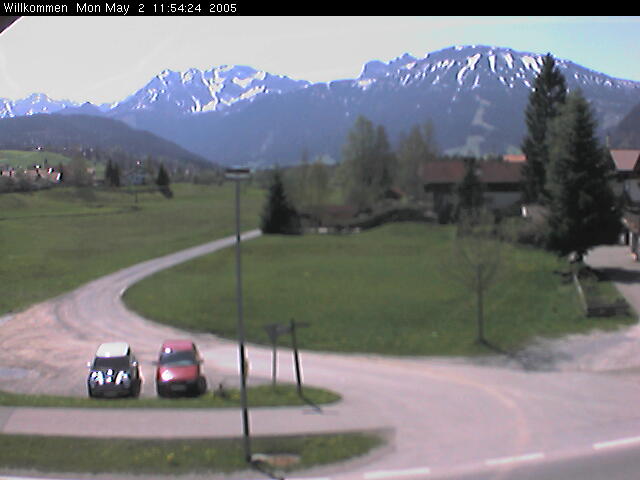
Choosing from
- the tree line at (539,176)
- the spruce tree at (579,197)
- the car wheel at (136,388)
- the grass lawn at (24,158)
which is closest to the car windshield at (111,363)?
the car wheel at (136,388)

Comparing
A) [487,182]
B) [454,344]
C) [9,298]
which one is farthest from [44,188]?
[487,182]

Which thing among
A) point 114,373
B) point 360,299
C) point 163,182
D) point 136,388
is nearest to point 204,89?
point 163,182

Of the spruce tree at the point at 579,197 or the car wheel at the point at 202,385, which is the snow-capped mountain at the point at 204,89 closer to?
the car wheel at the point at 202,385

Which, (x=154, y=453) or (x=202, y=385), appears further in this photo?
(x=202, y=385)

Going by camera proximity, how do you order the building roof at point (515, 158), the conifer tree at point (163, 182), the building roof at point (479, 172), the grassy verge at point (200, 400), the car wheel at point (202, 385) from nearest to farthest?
the grassy verge at point (200, 400)
the car wheel at point (202, 385)
the conifer tree at point (163, 182)
the building roof at point (479, 172)
the building roof at point (515, 158)

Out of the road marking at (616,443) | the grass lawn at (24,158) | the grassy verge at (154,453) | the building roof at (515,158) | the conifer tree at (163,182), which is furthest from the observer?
the building roof at (515,158)

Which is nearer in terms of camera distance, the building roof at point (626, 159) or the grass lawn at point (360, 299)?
the grass lawn at point (360, 299)

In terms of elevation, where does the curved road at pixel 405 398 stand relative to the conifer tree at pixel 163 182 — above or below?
below

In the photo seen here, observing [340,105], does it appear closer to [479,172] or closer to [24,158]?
[479,172]
